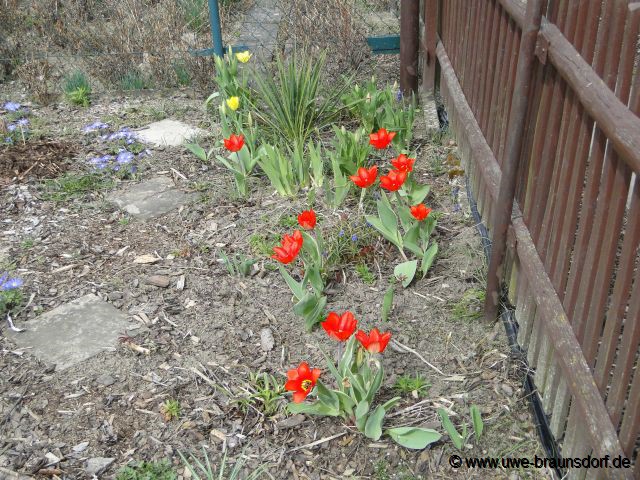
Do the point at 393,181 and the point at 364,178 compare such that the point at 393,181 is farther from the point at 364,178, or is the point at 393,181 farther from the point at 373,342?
the point at 373,342

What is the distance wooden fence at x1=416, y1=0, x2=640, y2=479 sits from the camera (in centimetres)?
159

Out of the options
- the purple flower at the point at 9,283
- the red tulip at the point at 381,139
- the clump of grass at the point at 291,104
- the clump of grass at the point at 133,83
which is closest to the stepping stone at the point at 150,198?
the clump of grass at the point at 291,104

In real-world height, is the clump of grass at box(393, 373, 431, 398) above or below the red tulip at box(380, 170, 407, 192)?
below

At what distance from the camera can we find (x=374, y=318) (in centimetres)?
277

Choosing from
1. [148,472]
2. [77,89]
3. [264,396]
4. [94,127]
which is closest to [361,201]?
[264,396]

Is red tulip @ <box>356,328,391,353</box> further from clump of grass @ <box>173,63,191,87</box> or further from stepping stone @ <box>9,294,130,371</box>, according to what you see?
clump of grass @ <box>173,63,191,87</box>

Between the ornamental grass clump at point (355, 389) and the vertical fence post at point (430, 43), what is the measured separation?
2.93 m

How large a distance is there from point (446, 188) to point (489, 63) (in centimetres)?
78

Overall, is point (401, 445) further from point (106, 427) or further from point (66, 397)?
point (66, 397)

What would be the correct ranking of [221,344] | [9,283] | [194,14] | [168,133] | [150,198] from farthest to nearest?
[194,14] → [168,133] → [150,198] → [9,283] → [221,344]

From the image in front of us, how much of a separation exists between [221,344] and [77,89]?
11.0 ft

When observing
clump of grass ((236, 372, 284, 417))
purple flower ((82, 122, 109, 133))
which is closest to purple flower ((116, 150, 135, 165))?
purple flower ((82, 122, 109, 133))

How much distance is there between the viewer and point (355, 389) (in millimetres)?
2201

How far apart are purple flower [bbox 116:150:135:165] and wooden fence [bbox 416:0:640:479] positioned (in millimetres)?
2225
